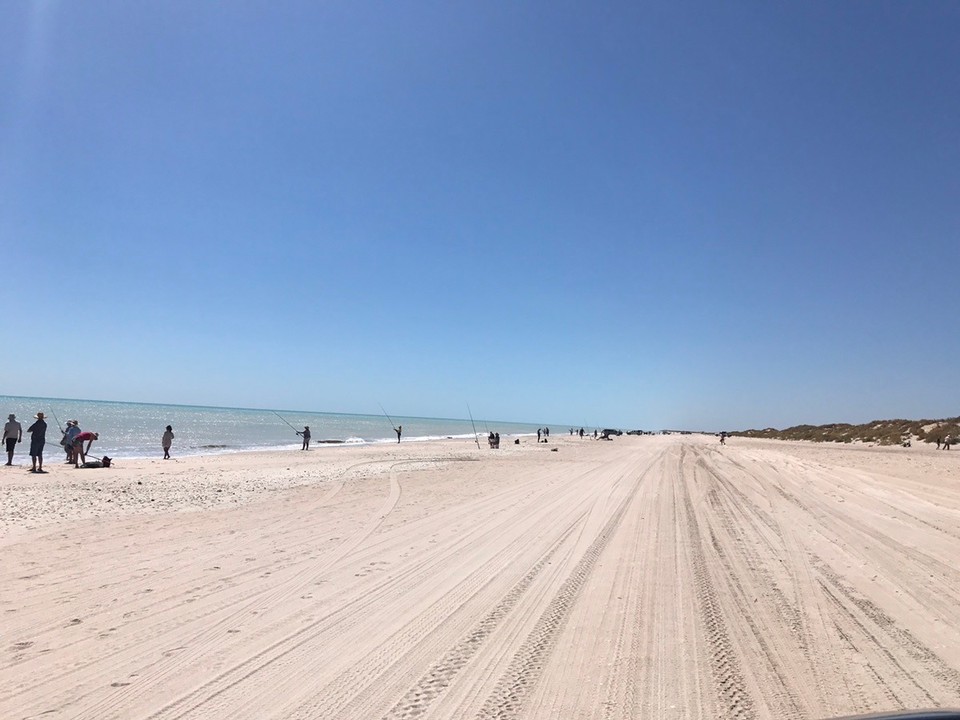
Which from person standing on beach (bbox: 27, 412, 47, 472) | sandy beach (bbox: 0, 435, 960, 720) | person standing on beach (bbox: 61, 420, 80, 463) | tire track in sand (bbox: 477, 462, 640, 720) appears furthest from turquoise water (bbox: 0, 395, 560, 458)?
tire track in sand (bbox: 477, 462, 640, 720)

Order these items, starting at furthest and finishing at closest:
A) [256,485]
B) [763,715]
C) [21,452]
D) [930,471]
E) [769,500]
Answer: [21,452]
[930,471]
[256,485]
[769,500]
[763,715]

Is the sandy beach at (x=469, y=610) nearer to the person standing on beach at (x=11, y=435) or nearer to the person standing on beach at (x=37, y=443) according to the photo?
the person standing on beach at (x=37, y=443)

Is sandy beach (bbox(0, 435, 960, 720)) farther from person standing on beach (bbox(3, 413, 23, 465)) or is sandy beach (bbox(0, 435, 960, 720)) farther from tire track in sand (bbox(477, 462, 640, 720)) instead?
person standing on beach (bbox(3, 413, 23, 465))

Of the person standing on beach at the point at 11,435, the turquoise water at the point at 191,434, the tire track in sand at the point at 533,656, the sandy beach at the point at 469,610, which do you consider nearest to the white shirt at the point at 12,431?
the person standing on beach at the point at 11,435

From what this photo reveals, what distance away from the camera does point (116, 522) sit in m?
9.72

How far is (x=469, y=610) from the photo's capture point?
563cm

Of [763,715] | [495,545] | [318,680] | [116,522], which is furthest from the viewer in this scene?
[116,522]

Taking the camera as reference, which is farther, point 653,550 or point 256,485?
point 256,485

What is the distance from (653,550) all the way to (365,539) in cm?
449

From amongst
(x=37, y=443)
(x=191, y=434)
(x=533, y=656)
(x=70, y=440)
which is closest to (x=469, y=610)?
(x=533, y=656)

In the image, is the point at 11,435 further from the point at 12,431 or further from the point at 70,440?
the point at 70,440

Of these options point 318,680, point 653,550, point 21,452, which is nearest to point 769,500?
point 653,550

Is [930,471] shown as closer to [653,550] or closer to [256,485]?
[653,550]

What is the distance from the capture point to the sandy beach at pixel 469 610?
3.85 m
